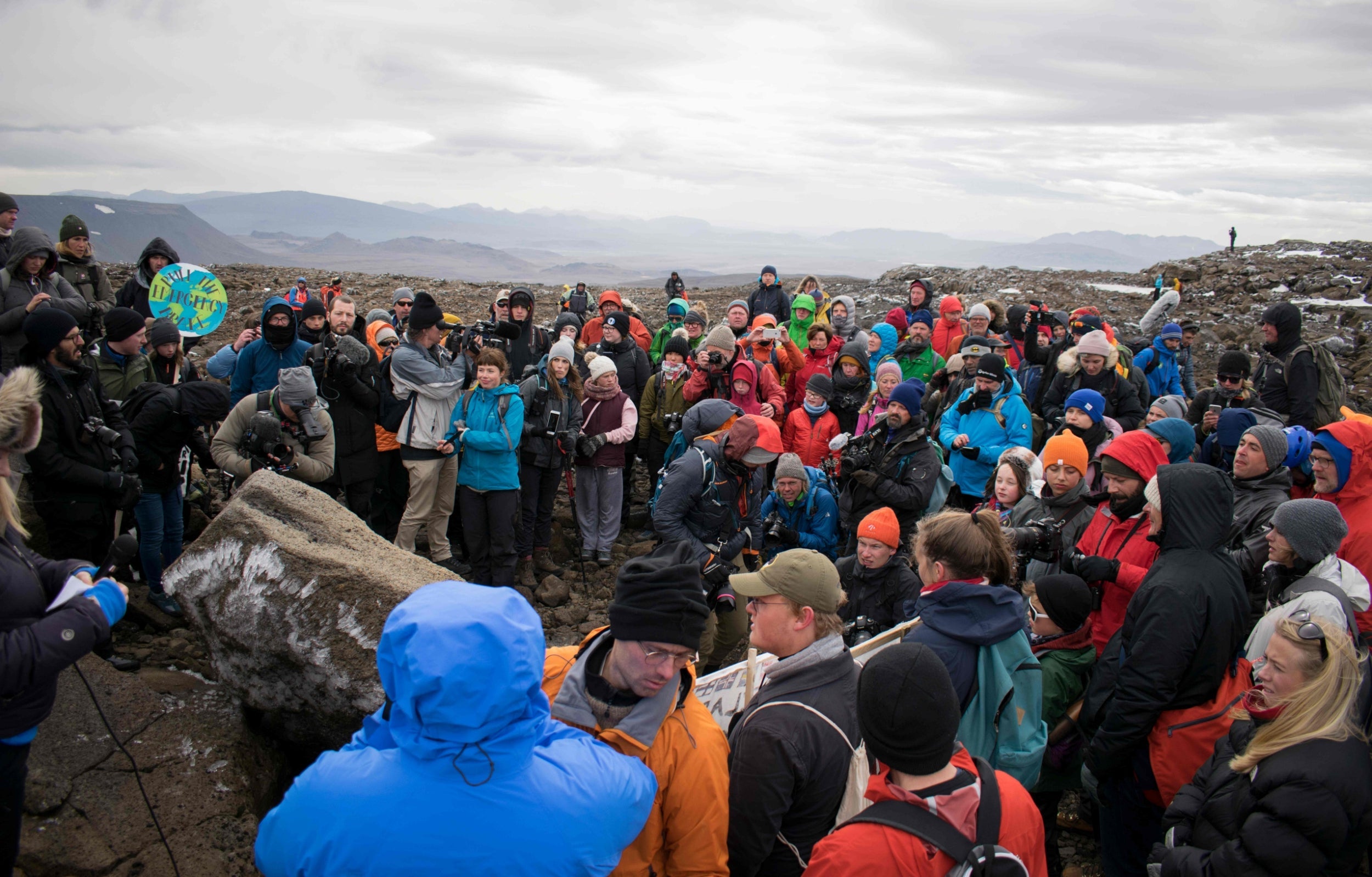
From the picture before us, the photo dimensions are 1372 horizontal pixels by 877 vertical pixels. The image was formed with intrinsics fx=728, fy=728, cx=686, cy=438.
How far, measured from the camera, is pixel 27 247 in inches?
241

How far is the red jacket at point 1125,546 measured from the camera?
386cm

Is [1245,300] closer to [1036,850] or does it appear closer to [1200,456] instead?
[1200,456]

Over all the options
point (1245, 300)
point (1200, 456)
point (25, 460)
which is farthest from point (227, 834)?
point (1245, 300)

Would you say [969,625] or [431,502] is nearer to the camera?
[969,625]

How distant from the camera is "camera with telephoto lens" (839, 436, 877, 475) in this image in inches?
222

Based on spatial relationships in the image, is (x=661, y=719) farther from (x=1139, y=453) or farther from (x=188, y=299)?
(x=188, y=299)

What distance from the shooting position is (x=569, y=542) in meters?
7.80

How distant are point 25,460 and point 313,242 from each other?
8851 inches

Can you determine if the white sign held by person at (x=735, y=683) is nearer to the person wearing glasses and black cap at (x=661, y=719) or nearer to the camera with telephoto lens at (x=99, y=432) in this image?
the person wearing glasses and black cap at (x=661, y=719)

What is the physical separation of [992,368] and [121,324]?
683 centimetres

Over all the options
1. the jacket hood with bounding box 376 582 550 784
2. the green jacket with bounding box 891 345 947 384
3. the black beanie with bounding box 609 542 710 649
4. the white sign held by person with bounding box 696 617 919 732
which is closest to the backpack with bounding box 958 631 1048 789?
the white sign held by person with bounding box 696 617 919 732

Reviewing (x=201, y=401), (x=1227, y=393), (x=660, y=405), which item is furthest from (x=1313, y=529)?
(x=201, y=401)

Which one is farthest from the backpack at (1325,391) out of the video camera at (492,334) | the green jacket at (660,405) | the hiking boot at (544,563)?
the video camera at (492,334)

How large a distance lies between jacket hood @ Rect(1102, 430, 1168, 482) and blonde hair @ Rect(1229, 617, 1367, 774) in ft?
4.55
